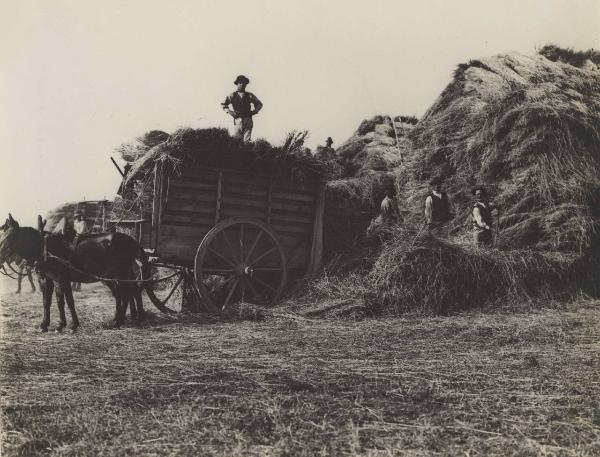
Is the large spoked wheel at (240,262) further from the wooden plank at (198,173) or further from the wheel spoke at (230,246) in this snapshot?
the wooden plank at (198,173)

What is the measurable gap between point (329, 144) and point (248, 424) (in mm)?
11029

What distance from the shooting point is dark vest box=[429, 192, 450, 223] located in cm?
969

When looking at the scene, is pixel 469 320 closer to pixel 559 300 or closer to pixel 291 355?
pixel 559 300

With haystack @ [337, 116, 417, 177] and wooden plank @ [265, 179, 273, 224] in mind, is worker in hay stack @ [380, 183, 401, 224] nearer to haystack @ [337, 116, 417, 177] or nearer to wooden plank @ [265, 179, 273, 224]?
haystack @ [337, 116, 417, 177]

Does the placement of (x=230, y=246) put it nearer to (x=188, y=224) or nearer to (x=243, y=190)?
(x=188, y=224)

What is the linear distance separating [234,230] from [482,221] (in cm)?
405

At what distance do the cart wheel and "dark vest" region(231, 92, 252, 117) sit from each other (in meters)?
2.81

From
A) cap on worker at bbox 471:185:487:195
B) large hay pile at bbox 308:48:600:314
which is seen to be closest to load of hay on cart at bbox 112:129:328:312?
large hay pile at bbox 308:48:600:314

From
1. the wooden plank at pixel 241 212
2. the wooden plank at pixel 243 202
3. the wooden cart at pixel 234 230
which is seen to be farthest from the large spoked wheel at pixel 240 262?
the wooden plank at pixel 243 202

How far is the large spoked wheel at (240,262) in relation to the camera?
8383mm

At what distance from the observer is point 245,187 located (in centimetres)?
874

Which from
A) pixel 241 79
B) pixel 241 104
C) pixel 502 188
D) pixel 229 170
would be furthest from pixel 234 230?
pixel 502 188

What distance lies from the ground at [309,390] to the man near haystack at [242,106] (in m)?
3.72

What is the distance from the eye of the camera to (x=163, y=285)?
11.6 meters
